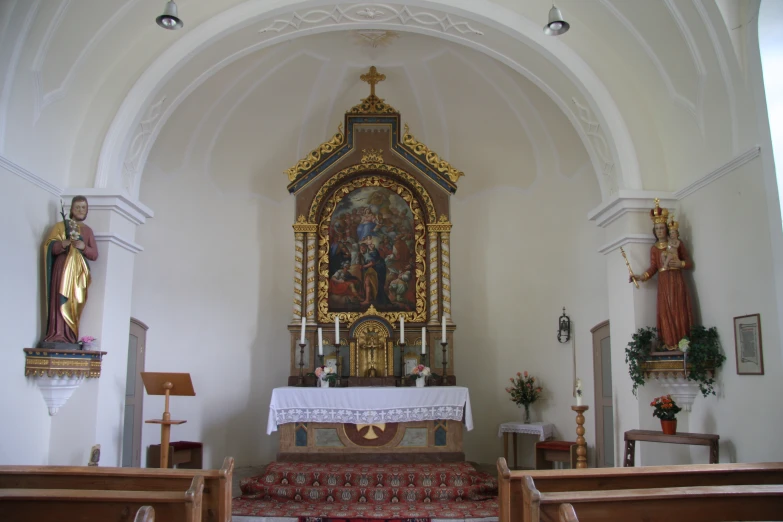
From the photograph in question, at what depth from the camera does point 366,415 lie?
9.06 m

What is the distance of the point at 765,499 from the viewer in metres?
4.18

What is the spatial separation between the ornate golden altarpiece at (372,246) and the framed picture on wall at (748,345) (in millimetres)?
4424

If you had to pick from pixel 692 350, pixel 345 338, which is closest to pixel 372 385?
pixel 345 338

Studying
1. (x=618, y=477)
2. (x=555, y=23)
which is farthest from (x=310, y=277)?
(x=618, y=477)

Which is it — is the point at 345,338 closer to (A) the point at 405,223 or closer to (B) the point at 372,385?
(B) the point at 372,385

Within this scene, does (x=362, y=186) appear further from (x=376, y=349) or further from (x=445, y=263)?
(x=376, y=349)

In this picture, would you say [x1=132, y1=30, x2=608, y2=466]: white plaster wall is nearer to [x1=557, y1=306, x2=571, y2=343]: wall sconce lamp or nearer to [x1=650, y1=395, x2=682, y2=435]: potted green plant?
[x1=557, y1=306, x2=571, y2=343]: wall sconce lamp

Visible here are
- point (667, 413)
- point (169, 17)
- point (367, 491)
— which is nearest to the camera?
point (169, 17)

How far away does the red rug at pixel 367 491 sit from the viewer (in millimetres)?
7664

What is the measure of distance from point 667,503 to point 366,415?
546cm

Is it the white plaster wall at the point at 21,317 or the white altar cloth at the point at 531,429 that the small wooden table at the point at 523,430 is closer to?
the white altar cloth at the point at 531,429

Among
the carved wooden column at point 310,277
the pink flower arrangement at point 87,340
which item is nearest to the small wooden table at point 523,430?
the carved wooden column at point 310,277

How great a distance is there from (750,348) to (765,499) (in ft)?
9.29

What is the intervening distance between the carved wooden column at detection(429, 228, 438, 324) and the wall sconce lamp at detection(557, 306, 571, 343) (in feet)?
7.05
